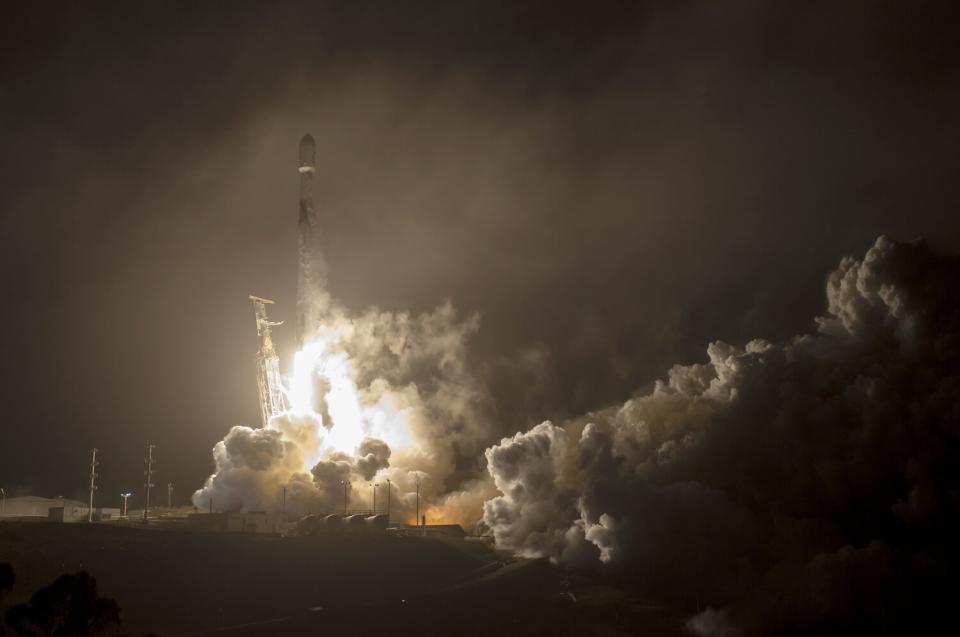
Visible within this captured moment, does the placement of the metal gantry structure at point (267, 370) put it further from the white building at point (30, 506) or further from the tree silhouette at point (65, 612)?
the tree silhouette at point (65, 612)

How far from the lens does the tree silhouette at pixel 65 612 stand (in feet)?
236

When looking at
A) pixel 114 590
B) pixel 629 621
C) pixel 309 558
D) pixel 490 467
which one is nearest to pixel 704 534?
pixel 629 621

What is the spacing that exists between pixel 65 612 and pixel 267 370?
233 ft

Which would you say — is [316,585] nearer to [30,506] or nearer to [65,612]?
[65,612]

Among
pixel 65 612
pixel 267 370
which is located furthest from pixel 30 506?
pixel 65 612

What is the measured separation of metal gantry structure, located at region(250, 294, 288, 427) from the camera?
142 metres

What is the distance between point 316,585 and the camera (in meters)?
102

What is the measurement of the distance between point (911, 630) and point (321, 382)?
82.9 m

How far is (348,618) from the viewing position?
89.6 metres

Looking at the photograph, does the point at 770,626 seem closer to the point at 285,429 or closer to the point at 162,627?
the point at 162,627

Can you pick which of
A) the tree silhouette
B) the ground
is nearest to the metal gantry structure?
the ground

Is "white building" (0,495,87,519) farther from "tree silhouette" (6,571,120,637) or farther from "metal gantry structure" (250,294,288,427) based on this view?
"tree silhouette" (6,571,120,637)

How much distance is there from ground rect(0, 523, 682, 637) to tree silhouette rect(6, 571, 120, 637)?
40.4 ft

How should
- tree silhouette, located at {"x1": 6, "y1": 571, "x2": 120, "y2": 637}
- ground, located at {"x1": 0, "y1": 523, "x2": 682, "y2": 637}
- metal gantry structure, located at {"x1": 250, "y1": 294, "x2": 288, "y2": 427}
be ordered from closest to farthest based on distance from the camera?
tree silhouette, located at {"x1": 6, "y1": 571, "x2": 120, "y2": 637} → ground, located at {"x1": 0, "y1": 523, "x2": 682, "y2": 637} → metal gantry structure, located at {"x1": 250, "y1": 294, "x2": 288, "y2": 427}
